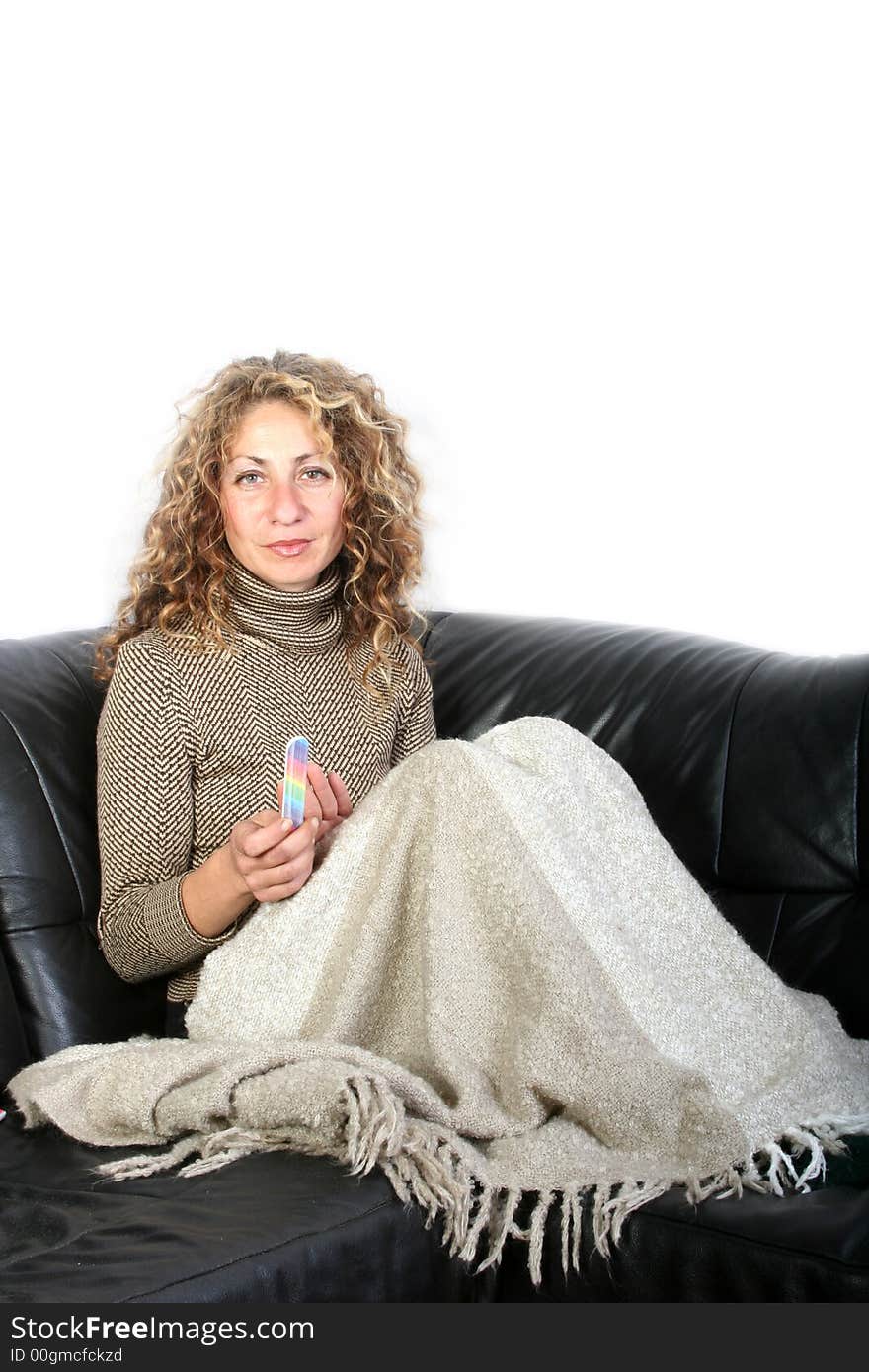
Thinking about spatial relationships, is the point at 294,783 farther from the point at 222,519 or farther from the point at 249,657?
the point at 222,519

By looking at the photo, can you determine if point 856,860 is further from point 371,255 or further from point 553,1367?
point 371,255

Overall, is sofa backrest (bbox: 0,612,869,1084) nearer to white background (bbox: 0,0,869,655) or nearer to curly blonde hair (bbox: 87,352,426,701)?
curly blonde hair (bbox: 87,352,426,701)

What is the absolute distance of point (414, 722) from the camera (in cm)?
204

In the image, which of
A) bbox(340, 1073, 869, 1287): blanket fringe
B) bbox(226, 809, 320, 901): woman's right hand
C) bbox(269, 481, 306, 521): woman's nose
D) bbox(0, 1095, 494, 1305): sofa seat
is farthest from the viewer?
bbox(269, 481, 306, 521): woman's nose

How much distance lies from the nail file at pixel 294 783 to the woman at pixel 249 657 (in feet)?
0.06

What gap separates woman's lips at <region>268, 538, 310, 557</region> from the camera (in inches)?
74.6

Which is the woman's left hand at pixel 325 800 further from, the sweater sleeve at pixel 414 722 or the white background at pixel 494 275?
the white background at pixel 494 275

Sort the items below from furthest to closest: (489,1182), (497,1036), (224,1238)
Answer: (497,1036)
(489,1182)
(224,1238)

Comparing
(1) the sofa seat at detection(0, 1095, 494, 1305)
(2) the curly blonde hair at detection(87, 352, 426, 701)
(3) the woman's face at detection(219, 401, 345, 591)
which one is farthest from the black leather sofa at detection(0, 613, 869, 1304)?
(3) the woman's face at detection(219, 401, 345, 591)

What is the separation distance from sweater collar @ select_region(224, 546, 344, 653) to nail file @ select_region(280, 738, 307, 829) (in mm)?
382

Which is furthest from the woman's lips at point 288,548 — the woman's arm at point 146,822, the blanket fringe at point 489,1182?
the blanket fringe at point 489,1182

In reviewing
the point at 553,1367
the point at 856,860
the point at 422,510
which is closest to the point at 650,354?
the point at 422,510

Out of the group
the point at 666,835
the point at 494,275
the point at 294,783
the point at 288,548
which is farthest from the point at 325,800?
the point at 494,275

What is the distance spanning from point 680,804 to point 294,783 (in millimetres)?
584
